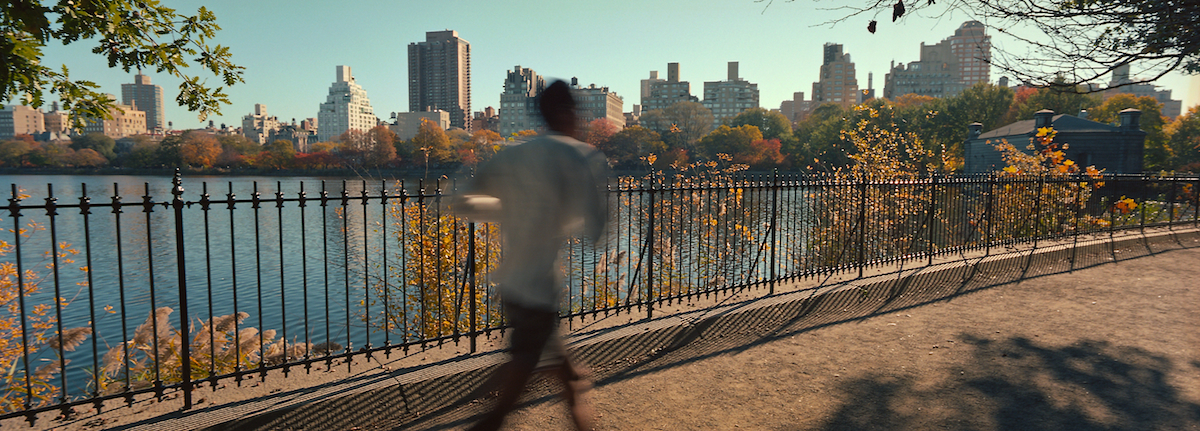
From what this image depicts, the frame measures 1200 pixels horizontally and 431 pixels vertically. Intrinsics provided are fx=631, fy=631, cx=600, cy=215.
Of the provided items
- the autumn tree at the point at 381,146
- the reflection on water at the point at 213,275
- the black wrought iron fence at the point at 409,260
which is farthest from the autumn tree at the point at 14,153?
the black wrought iron fence at the point at 409,260

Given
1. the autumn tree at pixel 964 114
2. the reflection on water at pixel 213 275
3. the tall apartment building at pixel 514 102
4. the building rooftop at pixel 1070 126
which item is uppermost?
the tall apartment building at pixel 514 102

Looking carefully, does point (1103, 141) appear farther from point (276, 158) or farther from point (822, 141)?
point (276, 158)

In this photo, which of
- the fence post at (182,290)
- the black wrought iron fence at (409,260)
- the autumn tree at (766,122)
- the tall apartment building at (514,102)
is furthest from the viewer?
the tall apartment building at (514,102)

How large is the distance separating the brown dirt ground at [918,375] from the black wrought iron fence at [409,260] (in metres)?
0.98

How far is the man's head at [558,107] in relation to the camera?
3566 mm

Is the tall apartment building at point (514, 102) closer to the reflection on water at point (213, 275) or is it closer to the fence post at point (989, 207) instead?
the reflection on water at point (213, 275)

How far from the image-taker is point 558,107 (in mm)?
3574

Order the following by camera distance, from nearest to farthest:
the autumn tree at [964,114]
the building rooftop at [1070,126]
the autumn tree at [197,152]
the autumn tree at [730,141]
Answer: the building rooftop at [1070,126] → the autumn tree at [964,114] → the autumn tree at [197,152] → the autumn tree at [730,141]

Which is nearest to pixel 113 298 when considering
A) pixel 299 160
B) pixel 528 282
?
pixel 528 282

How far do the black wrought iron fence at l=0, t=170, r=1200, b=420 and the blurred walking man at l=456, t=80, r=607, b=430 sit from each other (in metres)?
0.50

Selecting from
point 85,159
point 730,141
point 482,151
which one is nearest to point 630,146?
point 730,141

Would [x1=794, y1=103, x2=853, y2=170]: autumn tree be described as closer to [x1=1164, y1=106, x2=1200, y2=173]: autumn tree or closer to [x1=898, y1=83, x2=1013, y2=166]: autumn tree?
[x1=898, y1=83, x2=1013, y2=166]: autumn tree

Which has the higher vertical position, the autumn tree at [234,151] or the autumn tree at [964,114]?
the autumn tree at [964,114]

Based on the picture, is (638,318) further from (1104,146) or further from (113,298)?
(1104,146)
